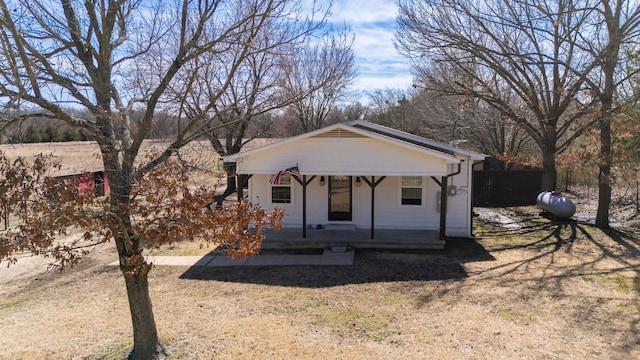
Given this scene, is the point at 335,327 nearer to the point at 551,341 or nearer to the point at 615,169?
the point at 551,341

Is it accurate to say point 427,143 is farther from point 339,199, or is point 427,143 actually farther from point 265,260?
point 265,260

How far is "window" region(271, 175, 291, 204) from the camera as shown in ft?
48.1

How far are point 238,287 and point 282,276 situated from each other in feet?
3.82

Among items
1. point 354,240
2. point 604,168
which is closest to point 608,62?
point 604,168

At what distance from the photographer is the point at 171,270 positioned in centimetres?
1105

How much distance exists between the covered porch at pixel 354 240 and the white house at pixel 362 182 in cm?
36

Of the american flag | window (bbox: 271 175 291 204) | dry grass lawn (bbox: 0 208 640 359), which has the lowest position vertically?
dry grass lawn (bbox: 0 208 640 359)

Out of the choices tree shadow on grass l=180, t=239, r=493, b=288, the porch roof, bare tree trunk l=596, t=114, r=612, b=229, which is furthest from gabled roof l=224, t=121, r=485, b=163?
bare tree trunk l=596, t=114, r=612, b=229

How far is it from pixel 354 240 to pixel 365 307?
468 cm

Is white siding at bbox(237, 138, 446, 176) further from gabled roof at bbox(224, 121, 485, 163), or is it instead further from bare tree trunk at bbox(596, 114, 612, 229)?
bare tree trunk at bbox(596, 114, 612, 229)

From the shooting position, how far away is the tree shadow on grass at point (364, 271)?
993 centimetres

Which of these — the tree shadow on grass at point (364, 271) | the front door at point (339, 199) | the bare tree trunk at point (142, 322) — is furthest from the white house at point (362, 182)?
the bare tree trunk at point (142, 322)

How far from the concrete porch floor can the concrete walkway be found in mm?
576

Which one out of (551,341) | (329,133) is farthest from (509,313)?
(329,133)
